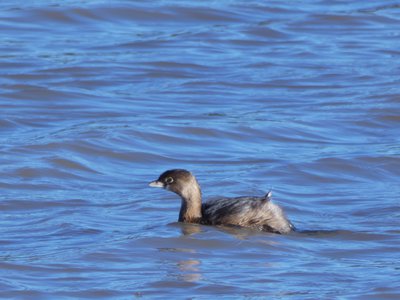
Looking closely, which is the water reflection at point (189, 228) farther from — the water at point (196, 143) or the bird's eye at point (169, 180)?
the bird's eye at point (169, 180)

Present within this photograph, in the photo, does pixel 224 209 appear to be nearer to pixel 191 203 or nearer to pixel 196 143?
pixel 191 203

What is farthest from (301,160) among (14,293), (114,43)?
(114,43)

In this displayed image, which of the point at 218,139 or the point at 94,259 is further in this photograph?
the point at 218,139

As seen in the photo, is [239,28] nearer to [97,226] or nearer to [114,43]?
[114,43]

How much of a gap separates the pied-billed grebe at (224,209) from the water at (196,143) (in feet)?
0.42

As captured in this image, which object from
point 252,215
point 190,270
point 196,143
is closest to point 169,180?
Result: point 252,215

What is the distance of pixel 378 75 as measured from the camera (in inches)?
690

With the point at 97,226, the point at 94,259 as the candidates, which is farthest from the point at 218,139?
the point at 94,259

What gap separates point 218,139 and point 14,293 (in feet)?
18.8

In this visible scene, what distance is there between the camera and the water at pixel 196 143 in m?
9.30

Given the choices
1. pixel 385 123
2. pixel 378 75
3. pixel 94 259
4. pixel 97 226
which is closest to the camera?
pixel 94 259

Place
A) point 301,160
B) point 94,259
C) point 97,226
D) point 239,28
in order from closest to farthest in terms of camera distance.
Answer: point 94,259 → point 97,226 → point 301,160 → point 239,28

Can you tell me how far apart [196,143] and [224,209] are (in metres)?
3.29

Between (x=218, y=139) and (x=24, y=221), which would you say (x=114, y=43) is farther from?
(x=24, y=221)
